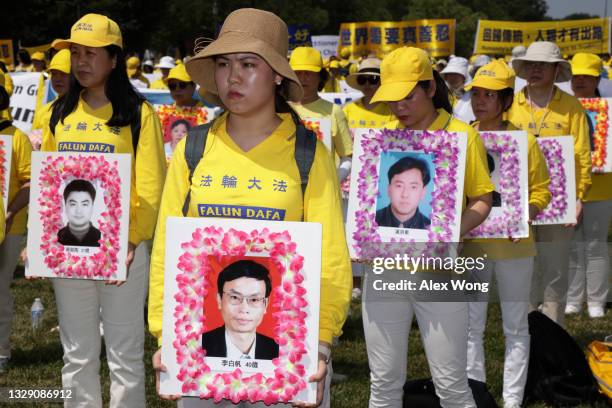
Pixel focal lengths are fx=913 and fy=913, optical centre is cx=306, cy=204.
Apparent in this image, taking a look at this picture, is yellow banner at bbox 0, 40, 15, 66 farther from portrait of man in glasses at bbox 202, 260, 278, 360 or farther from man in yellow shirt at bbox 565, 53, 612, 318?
portrait of man in glasses at bbox 202, 260, 278, 360

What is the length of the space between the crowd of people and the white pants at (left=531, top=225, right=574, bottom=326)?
1 cm

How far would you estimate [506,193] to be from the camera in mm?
6285

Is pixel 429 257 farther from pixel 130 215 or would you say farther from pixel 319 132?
pixel 319 132

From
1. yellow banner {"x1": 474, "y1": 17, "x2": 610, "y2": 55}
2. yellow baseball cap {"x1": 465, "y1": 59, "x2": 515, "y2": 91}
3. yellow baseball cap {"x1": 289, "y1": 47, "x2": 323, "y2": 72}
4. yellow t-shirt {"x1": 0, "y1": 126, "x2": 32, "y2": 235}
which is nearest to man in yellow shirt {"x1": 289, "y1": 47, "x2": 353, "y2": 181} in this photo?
yellow baseball cap {"x1": 289, "y1": 47, "x2": 323, "y2": 72}

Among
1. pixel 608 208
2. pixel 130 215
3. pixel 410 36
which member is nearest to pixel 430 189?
pixel 130 215

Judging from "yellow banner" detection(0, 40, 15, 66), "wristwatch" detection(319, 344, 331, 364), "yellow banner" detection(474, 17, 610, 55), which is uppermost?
"yellow banner" detection(474, 17, 610, 55)

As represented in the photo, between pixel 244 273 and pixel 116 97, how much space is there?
239 cm

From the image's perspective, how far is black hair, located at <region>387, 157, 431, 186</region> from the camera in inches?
201

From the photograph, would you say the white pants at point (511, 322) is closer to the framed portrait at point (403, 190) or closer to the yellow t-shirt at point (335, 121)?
the framed portrait at point (403, 190)

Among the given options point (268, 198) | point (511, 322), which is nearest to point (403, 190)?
point (268, 198)

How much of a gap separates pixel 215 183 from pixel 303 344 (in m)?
0.73

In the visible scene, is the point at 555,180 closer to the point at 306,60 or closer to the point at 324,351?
the point at 306,60

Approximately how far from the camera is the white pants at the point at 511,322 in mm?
6484

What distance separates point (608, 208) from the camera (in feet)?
30.7
